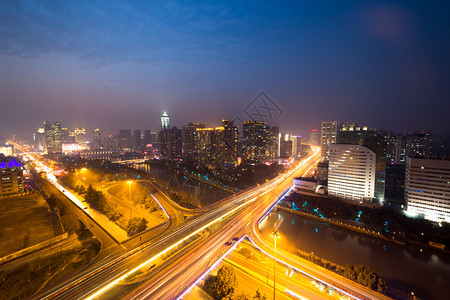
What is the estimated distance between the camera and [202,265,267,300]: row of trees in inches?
228

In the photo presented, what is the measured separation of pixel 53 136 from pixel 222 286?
61.7 m

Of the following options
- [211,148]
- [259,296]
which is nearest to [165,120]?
[211,148]

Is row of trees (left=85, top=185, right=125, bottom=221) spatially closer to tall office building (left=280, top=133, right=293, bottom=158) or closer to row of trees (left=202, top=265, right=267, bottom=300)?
row of trees (left=202, top=265, right=267, bottom=300)

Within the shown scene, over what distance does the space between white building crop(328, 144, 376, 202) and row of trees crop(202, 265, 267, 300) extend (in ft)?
38.0

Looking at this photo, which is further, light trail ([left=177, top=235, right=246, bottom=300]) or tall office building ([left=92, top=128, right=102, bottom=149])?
tall office building ([left=92, top=128, right=102, bottom=149])

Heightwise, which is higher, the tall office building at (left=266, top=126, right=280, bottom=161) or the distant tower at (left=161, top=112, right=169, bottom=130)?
the distant tower at (left=161, top=112, right=169, bottom=130)

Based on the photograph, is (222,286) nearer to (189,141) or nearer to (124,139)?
(189,141)

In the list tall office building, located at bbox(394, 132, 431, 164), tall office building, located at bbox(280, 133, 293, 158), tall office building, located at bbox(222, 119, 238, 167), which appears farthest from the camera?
tall office building, located at bbox(280, 133, 293, 158)

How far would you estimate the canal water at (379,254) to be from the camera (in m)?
7.36

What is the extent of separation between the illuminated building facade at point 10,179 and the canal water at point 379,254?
18.8 meters

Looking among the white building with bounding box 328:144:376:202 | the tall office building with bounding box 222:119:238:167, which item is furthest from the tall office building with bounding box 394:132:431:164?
the tall office building with bounding box 222:119:238:167

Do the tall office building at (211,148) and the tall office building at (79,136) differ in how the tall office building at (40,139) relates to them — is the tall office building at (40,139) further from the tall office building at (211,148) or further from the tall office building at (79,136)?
the tall office building at (211,148)

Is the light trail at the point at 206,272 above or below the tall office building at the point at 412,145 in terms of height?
below

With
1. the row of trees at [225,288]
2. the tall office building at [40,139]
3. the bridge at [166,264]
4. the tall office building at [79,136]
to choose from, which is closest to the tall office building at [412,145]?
the bridge at [166,264]
